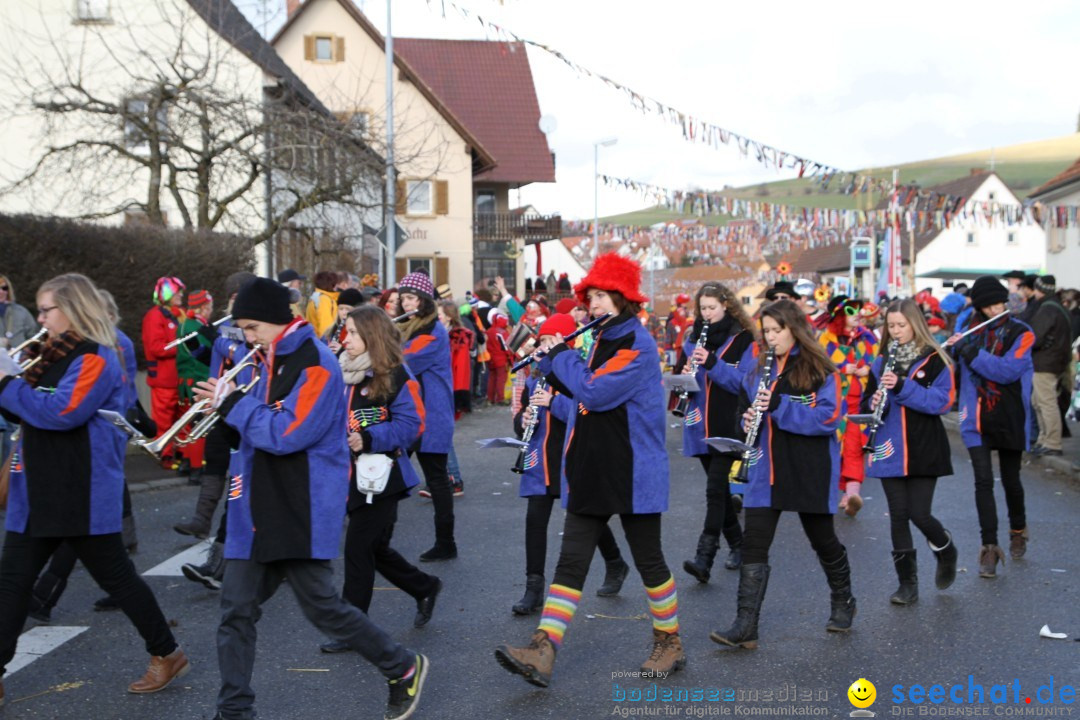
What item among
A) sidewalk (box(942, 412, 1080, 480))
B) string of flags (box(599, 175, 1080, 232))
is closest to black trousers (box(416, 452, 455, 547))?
sidewalk (box(942, 412, 1080, 480))

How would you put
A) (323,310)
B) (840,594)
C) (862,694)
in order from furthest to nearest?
(323,310), (840,594), (862,694)

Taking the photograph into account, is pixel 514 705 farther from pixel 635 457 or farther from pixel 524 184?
pixel 524 184

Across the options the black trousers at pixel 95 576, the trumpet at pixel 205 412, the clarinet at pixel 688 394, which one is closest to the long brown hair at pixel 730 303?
the clarinet at pixel 688 394

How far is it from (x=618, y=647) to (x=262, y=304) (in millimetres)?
2549

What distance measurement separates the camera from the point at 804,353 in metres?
5.98

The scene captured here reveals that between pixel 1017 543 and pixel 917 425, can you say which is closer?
pixel 917 425

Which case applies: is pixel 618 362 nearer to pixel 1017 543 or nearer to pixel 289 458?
pixel 289 458

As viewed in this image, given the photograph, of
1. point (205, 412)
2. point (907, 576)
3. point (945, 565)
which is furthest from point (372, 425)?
point (945, 565)

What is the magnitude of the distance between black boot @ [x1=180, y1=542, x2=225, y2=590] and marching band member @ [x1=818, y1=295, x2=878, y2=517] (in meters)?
4.63

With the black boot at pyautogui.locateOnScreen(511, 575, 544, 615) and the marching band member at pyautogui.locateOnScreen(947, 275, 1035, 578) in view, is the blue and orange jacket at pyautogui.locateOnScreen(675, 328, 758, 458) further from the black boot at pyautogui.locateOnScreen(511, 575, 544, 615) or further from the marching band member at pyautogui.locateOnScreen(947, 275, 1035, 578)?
the black boot at pyautogui.locateOnScreen(511, 575, 544, 615)

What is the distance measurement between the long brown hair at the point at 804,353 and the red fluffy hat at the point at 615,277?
959mm

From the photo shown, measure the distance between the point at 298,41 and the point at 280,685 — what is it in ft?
118

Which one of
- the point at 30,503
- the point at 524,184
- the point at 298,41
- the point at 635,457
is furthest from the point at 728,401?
the point at 524,184

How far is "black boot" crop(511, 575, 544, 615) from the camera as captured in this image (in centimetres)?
646
